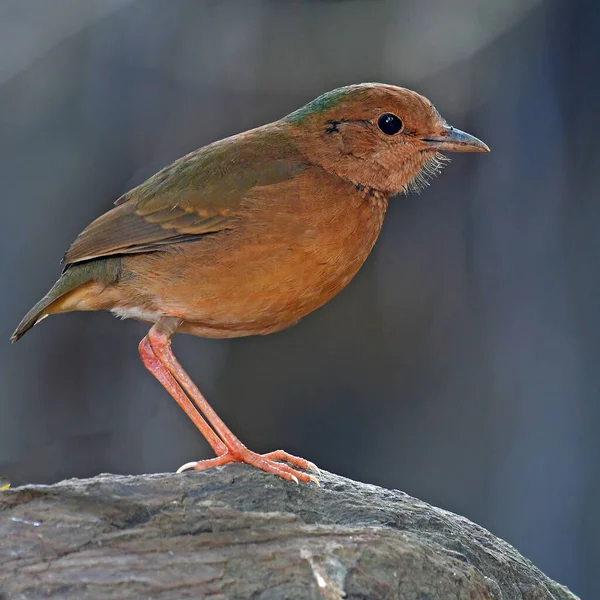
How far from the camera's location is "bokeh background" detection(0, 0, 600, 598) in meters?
6.71

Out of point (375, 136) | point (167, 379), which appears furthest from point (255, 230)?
point (167, 379)

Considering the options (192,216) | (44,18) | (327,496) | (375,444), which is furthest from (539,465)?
(44,18)

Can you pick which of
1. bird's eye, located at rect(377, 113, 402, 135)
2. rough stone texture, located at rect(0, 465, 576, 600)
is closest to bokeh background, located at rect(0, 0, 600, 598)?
bird's eye, located at rect(377, 113, 402, 135)

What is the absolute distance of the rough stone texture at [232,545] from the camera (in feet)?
9.98

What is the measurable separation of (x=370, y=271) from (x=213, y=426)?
3.03 meters

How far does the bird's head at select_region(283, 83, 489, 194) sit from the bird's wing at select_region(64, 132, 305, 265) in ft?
0.52

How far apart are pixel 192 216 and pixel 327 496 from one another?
1329mm

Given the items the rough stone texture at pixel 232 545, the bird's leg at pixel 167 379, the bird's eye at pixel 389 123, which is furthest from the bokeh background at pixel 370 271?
the rough stone texture at pixel 232 545

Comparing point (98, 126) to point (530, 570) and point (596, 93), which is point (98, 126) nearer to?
point (596, 93)

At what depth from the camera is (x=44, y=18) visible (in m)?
6.94

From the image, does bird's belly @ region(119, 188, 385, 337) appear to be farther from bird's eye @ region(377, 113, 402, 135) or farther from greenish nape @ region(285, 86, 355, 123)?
greenish nape @ region(285, 86, 355, 123)

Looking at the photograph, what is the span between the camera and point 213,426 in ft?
13.2

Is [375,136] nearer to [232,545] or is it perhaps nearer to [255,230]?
[255,230]

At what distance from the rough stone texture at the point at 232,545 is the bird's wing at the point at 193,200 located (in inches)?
40.6
